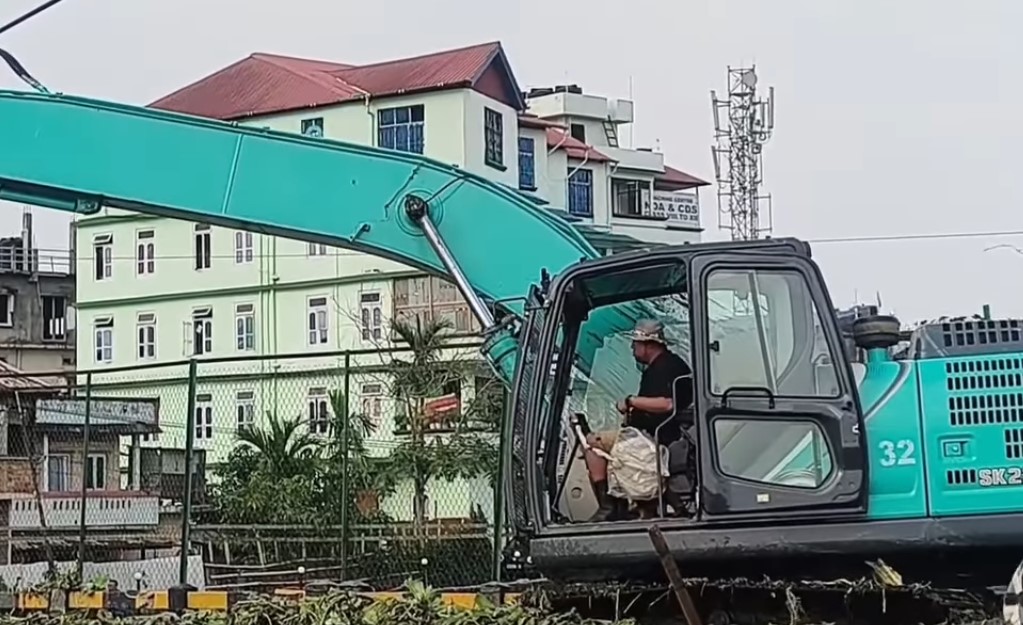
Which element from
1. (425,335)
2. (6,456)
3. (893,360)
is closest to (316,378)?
(425,335)

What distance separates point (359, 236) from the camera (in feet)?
27.6

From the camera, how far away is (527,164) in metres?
42.8

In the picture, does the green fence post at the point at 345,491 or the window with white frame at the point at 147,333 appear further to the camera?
Result: the window with white frame at the point at 147,333

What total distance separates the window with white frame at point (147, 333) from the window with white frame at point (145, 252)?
4.06ft

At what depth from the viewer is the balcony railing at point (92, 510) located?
18859 millimetres

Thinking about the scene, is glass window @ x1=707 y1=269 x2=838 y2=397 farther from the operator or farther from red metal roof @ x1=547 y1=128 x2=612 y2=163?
red metal roof @ x1=547 y1=128 x2=612 y2=163

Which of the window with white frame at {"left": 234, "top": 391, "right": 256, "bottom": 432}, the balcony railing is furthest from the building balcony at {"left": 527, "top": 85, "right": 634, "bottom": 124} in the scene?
the balcony railing

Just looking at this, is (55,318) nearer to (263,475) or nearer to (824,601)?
(263,475)

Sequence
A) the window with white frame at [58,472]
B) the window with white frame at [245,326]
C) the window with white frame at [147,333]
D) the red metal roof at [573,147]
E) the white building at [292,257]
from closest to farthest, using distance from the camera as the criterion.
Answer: the window with white frame at [58,472]
the white building at [292,257]
the window with white frame at [245,326]
the window with white frame at [147,333]
the red metal roof at [573,147]

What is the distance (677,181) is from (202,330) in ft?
68.1

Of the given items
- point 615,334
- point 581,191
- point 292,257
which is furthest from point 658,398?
point 581,191

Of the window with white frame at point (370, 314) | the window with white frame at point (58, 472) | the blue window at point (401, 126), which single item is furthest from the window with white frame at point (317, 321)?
the window with white frame at point (58, 472)

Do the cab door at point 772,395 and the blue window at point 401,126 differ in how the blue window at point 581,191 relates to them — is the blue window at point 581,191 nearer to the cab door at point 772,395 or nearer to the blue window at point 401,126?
the blue window at point 401,126

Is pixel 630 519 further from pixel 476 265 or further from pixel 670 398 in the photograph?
pixel 476 265
